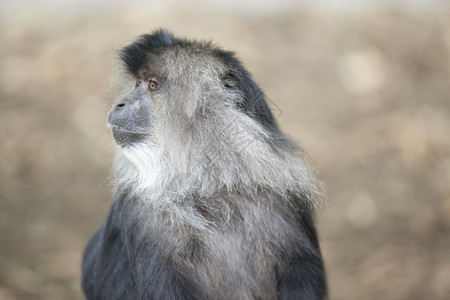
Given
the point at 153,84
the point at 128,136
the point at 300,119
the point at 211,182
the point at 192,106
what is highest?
the point at 300,119

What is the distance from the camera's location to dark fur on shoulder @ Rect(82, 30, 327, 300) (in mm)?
3246

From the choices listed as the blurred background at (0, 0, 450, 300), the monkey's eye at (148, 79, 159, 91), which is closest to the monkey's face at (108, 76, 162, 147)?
the monkey's eye at (148, 79, 159, 91)

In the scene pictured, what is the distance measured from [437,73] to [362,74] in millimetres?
1092

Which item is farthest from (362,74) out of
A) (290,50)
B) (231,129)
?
(231,129)

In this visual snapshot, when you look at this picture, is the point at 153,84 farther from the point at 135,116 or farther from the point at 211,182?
the point at 211,182

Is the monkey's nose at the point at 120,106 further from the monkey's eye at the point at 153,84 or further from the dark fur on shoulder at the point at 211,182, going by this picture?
the monkey's eye at the point at 153,84

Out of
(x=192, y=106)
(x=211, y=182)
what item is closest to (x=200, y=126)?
(x=192, y=106)

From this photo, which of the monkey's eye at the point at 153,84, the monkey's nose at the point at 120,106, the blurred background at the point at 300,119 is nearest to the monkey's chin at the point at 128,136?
the monkey's nose at the point at 120,106

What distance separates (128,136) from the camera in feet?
11.1

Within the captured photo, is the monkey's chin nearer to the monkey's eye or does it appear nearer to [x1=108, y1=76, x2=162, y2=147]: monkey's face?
[x1=108, y1=76, x2=162, y2=147]: monkey's face

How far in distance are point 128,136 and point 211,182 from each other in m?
0.53

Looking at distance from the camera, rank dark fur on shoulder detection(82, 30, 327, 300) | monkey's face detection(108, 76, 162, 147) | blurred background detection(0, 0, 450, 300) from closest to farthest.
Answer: dark fur on shoulder detection(82, 30, 327, 300)
monkey's face detection(108, 76, 162, 147)
blurred background detection(0, 0, 450, 300)

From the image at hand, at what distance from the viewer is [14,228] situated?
21.9 feet

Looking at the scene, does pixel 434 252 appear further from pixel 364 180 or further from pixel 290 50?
pixel 290 50
